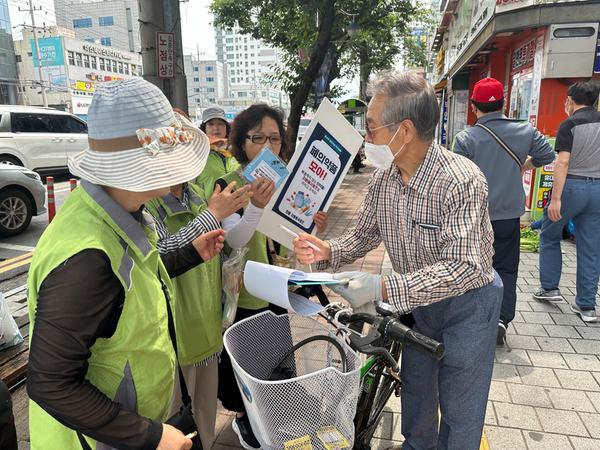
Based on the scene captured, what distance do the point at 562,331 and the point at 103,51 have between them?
63.4 m

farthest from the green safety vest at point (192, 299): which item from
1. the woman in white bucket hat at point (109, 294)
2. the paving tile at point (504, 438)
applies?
the paving tile at point (504, 438)

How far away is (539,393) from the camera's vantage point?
9.53 ft

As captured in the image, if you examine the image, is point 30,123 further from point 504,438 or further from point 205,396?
point 504,438

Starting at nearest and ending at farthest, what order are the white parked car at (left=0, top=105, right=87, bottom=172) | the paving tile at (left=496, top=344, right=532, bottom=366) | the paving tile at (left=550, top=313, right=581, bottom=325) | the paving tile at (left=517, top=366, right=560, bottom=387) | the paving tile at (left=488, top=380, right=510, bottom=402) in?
the paving tile at (left=488, top=380, right=510, bottom=402) → the paving tile at (left=517, top=366, right=560, bottom=387) → the paving tile at (left=496, top=344, right=532, bottom=366) → the paving tile at (left=550, top=313, right=581, bottom=325) → the white parked car at (left=0, top=105, right=87, bottom=172)

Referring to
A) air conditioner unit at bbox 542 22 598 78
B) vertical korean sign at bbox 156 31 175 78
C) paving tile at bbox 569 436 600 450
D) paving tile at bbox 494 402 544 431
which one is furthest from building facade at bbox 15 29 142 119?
paving tile at bbox 569 436 600 450

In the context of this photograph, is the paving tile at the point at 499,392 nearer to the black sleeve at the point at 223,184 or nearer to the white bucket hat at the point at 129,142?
the black sleeve at the point at 223,184

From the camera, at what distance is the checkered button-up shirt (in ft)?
4.81

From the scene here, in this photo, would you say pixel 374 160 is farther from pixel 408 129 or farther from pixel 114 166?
pixel 114 166

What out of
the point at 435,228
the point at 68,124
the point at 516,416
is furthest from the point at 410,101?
the point at 68,124

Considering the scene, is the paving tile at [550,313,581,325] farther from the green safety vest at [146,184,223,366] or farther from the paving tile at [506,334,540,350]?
the green safety vest at [146,184,223,366]

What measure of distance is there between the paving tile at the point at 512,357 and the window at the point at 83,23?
93.0m

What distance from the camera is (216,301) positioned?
2.07 meters

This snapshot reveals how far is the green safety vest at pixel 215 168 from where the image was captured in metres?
2.49

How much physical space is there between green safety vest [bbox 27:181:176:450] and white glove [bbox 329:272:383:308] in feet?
1.82
